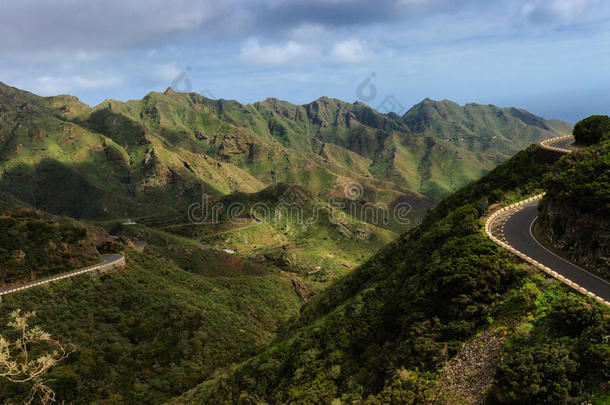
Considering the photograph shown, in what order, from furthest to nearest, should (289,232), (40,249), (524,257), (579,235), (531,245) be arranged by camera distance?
1. (289,232)
2. (40,249)
3. (531,245)
4. (579,235)
5. (524,257)

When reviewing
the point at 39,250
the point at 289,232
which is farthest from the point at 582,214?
the point at 289,232

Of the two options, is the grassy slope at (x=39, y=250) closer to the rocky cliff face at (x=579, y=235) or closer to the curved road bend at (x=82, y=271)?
the curved road bend at (x=82, y=271)

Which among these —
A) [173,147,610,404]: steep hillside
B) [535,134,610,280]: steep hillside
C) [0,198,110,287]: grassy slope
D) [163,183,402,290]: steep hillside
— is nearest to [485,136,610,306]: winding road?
[535,134,610,280]: steep hillside

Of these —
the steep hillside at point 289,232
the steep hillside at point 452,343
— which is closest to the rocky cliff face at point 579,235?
the steep hillside at point 452,343

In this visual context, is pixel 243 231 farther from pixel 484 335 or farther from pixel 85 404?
pixel 484 335

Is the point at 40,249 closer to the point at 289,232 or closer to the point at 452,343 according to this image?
the point at 452,343

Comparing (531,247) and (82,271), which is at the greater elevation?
(531,247)
